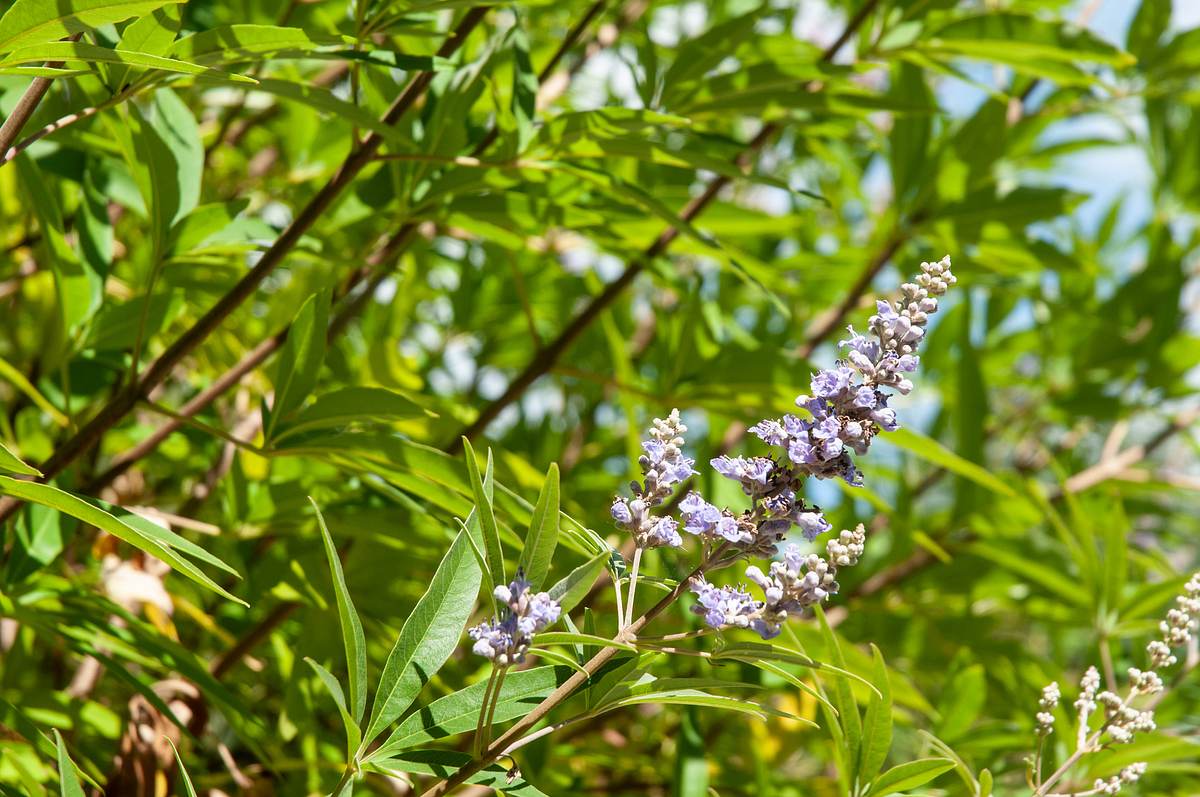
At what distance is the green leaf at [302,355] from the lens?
1.01 metres

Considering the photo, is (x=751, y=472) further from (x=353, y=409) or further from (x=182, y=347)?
(x=182, y=347)

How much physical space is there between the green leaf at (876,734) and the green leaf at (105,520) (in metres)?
0.51

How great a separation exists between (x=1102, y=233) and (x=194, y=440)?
6.72 feet

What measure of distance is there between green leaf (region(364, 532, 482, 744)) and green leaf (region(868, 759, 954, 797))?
0.38m

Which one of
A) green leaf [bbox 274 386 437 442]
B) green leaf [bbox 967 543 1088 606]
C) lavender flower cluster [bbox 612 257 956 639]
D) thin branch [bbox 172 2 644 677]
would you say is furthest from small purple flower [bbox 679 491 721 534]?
green leaf [bbox 967 543 1088 606]

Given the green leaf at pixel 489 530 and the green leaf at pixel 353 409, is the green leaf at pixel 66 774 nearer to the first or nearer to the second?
the green leaf at pixel 489 530

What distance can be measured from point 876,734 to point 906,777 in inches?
1.6

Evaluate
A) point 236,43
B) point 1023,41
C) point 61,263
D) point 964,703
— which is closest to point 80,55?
point 236,43

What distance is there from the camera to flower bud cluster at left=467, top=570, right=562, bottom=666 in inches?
25.7

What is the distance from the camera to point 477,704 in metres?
0.78

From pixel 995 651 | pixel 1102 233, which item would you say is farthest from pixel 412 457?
pixel 1102 233

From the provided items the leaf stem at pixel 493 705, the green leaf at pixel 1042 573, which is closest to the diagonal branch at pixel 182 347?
the leaf stem at pixel 493 705

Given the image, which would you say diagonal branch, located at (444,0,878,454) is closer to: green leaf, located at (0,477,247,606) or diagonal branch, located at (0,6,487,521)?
diagonal branch, located at (0,6,487,521)

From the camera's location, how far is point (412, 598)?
5.14 feet
